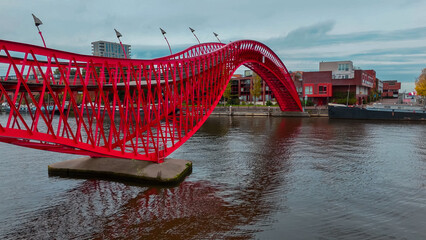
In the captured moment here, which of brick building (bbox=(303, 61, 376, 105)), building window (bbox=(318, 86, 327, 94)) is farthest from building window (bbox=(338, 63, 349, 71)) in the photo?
building window (bbox=(318, 86, 327, 94))

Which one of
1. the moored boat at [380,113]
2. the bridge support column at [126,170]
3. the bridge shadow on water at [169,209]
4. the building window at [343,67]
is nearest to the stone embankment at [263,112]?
the moored boat at [380,113]

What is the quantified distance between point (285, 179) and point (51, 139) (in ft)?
56.2

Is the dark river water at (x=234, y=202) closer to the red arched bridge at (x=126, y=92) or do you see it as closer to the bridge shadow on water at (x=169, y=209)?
the bridge shadow on water at (x=169, y=209)

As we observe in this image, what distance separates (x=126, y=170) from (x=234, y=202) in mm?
9077

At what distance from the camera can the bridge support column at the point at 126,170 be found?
2241 centimetres

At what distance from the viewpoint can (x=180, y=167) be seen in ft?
79.2

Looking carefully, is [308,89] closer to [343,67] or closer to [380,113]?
[343,67]

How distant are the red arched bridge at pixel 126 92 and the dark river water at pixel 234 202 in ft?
10.7

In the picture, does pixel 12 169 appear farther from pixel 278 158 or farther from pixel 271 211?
pixel 278 158

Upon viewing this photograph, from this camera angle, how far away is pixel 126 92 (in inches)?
738

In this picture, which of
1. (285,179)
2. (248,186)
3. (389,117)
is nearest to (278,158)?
(285,179)

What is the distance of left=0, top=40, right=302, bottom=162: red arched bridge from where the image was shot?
14298 millimetres

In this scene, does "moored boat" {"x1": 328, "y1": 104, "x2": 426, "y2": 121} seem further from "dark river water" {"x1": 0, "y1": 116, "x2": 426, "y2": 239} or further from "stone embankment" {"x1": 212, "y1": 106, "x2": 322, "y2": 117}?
"dark river water" {"x1": 0, "y1": 116, "x2": 426, "y2": 239}

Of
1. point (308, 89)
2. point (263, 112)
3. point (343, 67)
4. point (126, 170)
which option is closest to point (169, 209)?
point (126, 170)
